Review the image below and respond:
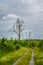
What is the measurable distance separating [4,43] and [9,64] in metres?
34.5

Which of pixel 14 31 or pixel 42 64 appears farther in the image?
pixel 14 31

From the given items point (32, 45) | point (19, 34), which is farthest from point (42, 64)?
point (32, 45)

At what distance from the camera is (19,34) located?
3381 inches

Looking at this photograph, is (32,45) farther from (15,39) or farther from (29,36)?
(15,39)

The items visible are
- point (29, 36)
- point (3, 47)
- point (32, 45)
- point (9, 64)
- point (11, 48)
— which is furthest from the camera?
point (29, 36)

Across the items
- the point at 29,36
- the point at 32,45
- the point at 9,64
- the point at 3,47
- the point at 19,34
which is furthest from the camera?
the point at 29,36

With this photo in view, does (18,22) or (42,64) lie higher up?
(18,22)

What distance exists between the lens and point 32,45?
11900 cm

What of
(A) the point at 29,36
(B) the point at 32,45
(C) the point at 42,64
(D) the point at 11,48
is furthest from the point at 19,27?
(C) the point at 42,64

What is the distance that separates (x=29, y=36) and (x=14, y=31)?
43578mm

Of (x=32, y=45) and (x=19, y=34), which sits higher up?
(x=19, y=34)

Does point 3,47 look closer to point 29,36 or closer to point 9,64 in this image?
point 9,64

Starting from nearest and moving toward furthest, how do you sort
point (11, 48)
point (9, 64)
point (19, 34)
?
1. point (9, 64)
2. point (11, 48)
3. point (19, 34)

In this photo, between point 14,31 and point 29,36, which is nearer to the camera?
point 14,31
